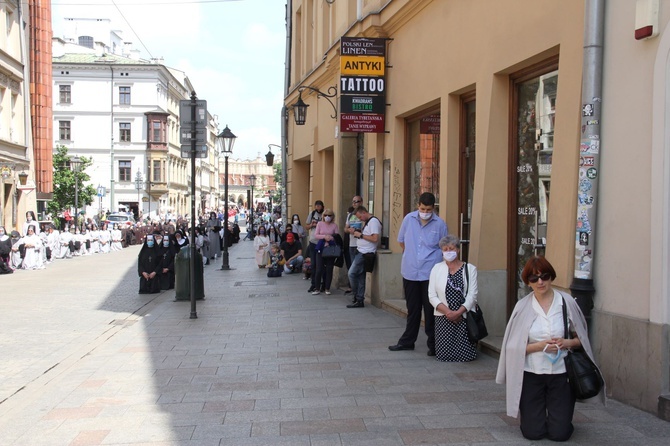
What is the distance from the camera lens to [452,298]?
762 centimetres

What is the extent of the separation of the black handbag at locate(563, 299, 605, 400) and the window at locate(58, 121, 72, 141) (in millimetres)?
71788

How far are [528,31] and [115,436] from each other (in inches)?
222

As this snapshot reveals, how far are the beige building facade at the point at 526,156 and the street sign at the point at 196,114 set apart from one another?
244 centimetres

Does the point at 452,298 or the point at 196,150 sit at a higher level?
the point at 196,150

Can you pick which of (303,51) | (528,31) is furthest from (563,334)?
(303,51)

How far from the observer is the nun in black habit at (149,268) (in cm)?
1606

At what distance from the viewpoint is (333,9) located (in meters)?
17.9

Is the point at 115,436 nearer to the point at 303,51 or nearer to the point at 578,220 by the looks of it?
the point at 578,220

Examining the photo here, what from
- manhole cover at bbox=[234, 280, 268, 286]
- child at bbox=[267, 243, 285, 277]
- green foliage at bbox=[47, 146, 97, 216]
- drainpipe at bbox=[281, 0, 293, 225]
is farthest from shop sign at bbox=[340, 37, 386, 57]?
green foliage at bbox=[47, 146, 97, 216]

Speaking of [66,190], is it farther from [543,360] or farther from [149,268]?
[543,360]

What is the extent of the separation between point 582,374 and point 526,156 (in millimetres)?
3783

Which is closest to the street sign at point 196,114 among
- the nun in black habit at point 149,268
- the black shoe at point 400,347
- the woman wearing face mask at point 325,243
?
the woman wearing face mask at point 325,243

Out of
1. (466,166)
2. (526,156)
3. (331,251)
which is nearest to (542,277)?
(526,156)

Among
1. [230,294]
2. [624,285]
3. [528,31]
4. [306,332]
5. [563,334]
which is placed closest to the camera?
[563,334]
